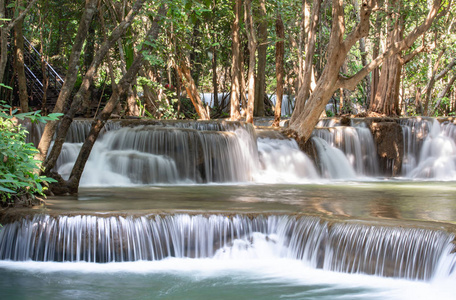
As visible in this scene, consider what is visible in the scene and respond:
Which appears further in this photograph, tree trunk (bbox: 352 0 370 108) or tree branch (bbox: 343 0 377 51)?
tree trunk (bbox: 352 0 370 108)

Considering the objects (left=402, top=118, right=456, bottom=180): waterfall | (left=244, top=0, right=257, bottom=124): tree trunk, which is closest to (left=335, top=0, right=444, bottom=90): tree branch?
(left=402, top=118, right=456, bottom=180): waterfall

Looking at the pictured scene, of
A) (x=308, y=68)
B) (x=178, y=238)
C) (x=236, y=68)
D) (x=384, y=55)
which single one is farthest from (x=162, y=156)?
(x=236, y=68)

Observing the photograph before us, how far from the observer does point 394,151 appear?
1797 centimetres

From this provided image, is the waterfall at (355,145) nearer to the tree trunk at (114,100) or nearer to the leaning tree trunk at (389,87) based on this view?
the leaning tree trunk at (389,87)

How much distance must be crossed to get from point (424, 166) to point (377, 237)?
12.0 m

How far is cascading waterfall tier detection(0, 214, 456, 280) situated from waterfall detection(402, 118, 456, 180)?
37.3 ft

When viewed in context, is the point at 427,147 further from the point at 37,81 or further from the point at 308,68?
the point at 37,81

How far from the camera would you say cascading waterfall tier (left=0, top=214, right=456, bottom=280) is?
6.98m

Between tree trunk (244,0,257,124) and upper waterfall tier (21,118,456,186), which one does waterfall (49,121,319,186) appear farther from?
tree trunk (244,0,257,124)

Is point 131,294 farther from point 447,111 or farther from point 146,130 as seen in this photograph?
point 447,111

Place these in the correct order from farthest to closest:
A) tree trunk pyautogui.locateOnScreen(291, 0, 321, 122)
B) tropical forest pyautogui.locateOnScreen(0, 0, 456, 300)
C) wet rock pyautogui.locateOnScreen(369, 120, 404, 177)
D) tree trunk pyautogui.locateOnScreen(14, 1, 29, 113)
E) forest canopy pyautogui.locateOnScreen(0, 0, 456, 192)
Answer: wet rock pyautogui.locateOnScreen(369, 120, 404, 177) < tree trunk pyautogui.locateOnScreen(291, 0, 321, 122) < tree trunk pyautogui.locateOnScreen(14, 1, 29, 113) < forest canopy pyautogui.locateOnScreen(0, 0, 456, 192) < tropical forest pyautogui.locateOnScreen(0, 0, 456, 300)

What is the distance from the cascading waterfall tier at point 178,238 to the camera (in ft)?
22.9

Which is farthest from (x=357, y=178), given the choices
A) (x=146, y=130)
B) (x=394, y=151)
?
(x=146, y=130)

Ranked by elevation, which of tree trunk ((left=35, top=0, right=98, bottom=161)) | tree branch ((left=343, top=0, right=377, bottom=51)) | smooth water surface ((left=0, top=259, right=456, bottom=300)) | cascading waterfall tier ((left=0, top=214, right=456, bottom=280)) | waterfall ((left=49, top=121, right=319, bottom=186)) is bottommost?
smooth water surface ((left=0, top=259, right=456, bottom=300))
